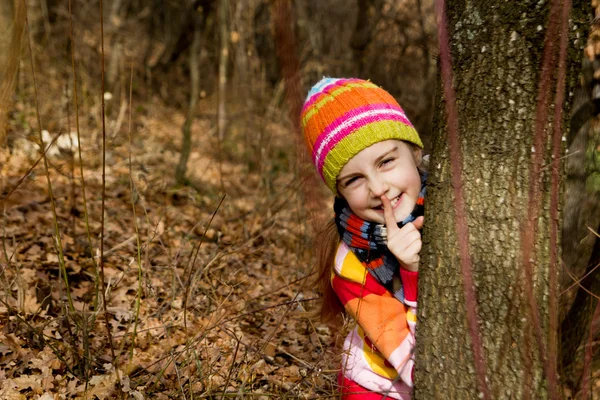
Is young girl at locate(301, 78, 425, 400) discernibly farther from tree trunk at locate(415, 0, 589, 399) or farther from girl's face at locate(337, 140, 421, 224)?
tree trunk at locate(415, 0, 589, 399)

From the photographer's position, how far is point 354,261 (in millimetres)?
2307

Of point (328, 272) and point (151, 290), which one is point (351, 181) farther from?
point (151, 290)

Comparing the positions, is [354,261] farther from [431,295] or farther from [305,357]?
[305,357]

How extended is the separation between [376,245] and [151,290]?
155cm

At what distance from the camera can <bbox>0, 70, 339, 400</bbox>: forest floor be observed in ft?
8.48

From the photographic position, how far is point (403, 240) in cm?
211

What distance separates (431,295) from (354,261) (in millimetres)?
419

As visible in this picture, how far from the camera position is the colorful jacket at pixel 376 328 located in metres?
2.16

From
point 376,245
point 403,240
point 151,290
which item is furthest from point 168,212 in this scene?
point 403,240

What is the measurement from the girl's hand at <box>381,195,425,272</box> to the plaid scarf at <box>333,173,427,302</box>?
0.06 m

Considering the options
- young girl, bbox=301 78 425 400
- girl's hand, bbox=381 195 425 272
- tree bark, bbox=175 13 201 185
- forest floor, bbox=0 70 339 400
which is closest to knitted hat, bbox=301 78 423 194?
young girl, bbox=301 78 425 400

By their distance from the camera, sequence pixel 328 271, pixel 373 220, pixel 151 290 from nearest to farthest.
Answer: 1. pixel 373 220
2. pixel 328 271
3. pixel 151 290

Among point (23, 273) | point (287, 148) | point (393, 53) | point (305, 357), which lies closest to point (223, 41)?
point (287, 148)

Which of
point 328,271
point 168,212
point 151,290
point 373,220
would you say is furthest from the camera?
point 168,212
